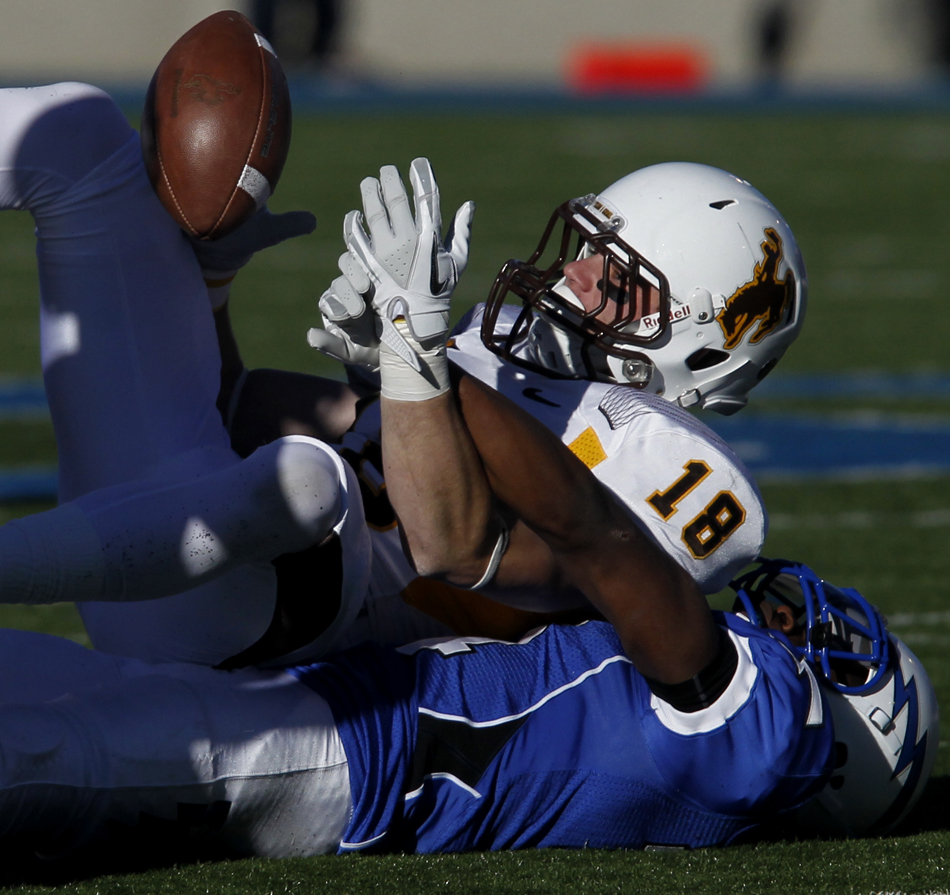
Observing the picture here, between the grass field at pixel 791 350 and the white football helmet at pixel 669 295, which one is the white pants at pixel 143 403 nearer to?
the grass field at pixel 791 350

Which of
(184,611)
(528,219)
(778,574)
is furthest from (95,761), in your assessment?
(528,219)

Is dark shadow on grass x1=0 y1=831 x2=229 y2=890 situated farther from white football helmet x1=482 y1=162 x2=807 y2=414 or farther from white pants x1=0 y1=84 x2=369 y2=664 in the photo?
white football helmet x1=482 y1=162 x2=807 y2=414

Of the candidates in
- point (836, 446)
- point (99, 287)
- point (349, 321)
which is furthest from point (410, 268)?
point (836, 446)

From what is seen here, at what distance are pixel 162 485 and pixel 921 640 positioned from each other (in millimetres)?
2102

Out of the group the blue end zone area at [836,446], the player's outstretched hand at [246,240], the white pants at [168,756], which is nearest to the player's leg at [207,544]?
the white pants at [168,756]

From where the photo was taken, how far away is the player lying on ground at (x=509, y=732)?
2.38 metres

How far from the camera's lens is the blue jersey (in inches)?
98.5

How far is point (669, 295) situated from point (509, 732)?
925mm

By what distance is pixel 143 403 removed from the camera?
106 inches

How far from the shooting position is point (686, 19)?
2517 centimetres

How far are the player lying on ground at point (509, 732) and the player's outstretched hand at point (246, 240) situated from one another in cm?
72

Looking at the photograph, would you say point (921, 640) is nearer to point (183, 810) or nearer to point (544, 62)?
point (183, 810)

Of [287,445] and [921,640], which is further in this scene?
[921,640]

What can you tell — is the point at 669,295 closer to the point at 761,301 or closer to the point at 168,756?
the point at 761,301
